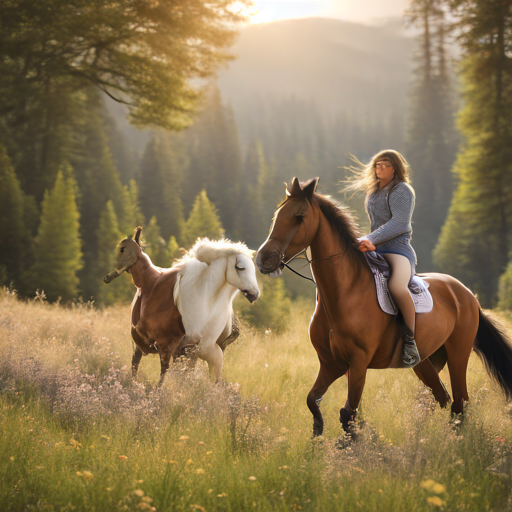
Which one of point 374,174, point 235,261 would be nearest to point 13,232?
point 235,261

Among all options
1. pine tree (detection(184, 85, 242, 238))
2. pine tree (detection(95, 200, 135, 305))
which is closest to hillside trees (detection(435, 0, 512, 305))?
pine tree (detection(95, 200, 135, 305))

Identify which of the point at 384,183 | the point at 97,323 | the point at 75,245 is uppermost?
the point at 384,183

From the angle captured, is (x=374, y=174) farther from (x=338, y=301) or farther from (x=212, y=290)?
(x=212, y=290)

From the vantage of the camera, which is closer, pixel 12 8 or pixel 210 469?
pixel 210 469

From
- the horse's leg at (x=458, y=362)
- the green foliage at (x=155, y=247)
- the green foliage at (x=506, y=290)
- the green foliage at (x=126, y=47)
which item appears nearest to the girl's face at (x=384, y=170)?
the horse's leg at (x=458, y=362)

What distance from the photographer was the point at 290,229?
4117 mm

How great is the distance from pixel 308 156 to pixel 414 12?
159 ft

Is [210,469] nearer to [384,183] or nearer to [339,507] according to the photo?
[339,507]

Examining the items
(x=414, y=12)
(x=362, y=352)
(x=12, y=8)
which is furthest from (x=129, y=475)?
(x=414, y=12)

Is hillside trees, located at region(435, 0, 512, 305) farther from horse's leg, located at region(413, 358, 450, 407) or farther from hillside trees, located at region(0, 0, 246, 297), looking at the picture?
horse's leg, located at region(413, 358, 450, 407)

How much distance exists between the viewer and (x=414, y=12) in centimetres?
4144

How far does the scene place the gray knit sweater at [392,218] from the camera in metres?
4.52

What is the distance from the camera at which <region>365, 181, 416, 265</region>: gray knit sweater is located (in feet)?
14.8

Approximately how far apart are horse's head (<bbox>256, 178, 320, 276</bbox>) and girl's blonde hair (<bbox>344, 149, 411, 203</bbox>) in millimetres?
718
